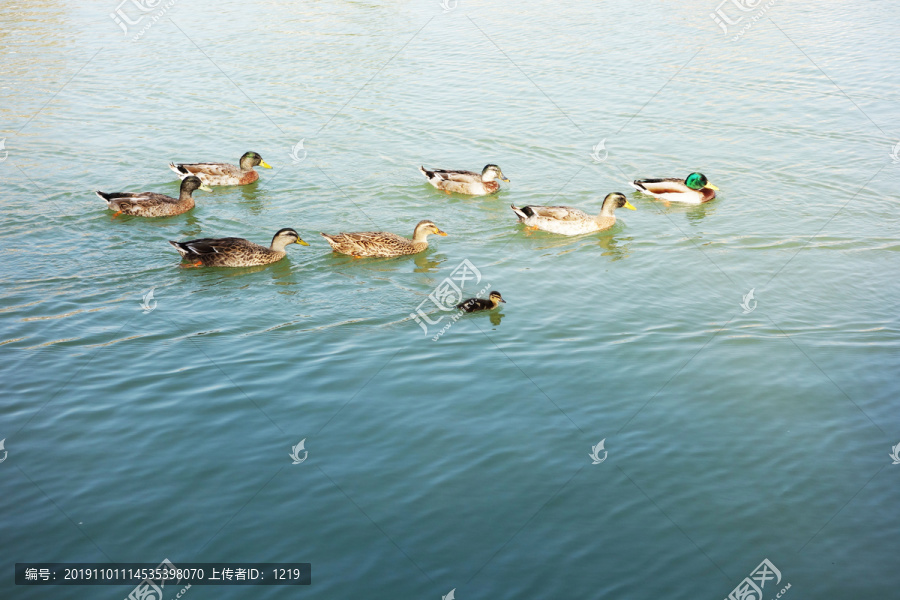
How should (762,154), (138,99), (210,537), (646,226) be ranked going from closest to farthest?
(210,537)
(646,226)
(762,154)
(138,99)

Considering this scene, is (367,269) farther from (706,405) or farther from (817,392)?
(817,392)

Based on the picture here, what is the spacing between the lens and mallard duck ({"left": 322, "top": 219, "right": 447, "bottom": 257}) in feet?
45.0

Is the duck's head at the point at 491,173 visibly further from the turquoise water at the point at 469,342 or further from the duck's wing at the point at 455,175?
the turquoise water at the point at 469,342

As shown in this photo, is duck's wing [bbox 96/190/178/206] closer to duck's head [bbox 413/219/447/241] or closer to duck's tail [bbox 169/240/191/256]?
duck's tail [bbox 169/240/191/256]

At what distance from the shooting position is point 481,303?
11773 mm

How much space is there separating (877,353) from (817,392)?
1.53 m

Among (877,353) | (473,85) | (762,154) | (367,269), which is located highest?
(473,85)

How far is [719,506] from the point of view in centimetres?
795

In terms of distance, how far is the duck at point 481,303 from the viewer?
11.7 metres

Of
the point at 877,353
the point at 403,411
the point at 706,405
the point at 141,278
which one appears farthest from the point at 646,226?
the point at 141,278

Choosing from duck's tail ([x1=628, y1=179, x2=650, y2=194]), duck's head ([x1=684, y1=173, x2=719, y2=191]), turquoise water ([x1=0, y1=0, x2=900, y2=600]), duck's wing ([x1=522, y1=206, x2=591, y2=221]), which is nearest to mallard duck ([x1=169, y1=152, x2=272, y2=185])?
turquoise water ([x1=0, y1=0, x2=900, y2=600])

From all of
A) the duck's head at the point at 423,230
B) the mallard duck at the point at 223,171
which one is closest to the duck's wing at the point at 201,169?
the mallard duck at the point at 223,171

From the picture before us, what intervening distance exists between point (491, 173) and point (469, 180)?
1.62 ft

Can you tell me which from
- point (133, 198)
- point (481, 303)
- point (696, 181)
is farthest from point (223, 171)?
point (696, 181)
